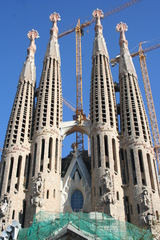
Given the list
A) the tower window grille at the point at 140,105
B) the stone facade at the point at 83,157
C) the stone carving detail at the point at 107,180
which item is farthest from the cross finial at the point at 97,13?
the stone carving detail at the point at 107,180

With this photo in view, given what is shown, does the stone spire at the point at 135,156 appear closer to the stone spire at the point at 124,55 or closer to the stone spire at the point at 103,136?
the stone spire at the point at 124,55

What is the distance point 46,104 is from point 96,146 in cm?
871

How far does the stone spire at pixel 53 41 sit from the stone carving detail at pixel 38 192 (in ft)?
66.5

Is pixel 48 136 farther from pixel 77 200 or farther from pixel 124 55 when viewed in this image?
pixel 124 55

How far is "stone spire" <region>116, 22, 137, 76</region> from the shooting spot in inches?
1901

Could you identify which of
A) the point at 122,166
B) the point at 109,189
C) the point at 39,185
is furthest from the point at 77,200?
the point at 122,166

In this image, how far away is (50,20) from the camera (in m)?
59.4

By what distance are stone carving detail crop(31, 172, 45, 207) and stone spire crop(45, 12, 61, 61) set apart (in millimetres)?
20264

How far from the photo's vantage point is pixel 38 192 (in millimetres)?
36469

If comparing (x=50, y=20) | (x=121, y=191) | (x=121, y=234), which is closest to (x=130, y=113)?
(x=121, y=191)

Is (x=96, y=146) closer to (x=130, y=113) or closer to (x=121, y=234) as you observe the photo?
(x=130, y=113)

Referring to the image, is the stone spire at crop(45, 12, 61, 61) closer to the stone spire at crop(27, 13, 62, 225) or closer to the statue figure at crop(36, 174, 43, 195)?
the stone spire at crop(27, 13, 62, 225)

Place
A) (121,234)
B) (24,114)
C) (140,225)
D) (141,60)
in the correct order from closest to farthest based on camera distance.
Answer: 1. (121,234)
2. (140,225)
3. (24,114)
4. (141,60)

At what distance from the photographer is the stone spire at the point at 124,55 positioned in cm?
4828
